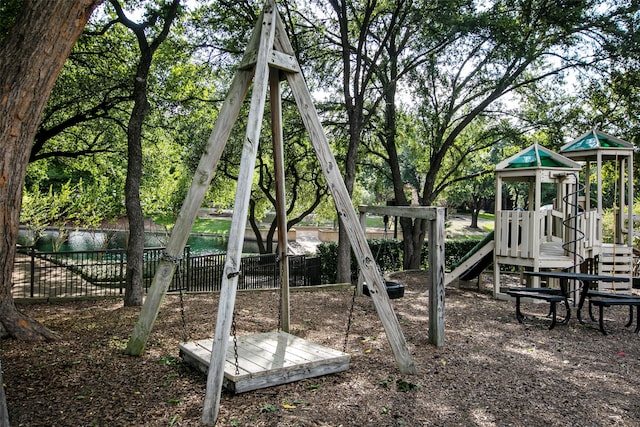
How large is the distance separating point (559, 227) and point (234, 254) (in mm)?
10205

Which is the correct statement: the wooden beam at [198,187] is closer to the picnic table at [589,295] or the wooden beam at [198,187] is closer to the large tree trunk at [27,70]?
the large tree trunk at [27,70]

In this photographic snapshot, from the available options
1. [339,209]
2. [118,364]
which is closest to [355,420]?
[339,209]

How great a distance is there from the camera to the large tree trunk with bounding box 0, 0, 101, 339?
441cm

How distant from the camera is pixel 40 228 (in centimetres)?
1908

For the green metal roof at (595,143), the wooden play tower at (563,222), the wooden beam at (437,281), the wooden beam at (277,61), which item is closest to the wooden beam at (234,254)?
the wooden beam at (277,61)

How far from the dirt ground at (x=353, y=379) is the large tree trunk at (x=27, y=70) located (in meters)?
1.84


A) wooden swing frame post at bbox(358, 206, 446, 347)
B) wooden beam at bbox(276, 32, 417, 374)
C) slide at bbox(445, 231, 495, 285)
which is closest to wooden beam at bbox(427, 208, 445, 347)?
wooden swing frame post at bbox(358, 206, 446, 347)

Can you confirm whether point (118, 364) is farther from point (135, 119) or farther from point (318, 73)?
point (318, 73)

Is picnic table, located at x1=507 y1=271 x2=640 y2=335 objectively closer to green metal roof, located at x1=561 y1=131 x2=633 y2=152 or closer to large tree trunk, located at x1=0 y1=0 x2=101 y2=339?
green metal roof, located at x1=561 y1=131 x2=633 y2=152

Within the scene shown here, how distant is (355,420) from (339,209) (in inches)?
79.4

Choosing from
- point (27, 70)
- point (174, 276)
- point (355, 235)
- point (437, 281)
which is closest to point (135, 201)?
point (27, 70)

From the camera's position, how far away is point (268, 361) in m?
4.42

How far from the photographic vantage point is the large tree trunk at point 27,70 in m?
4.41

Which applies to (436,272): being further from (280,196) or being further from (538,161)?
(538,161)
